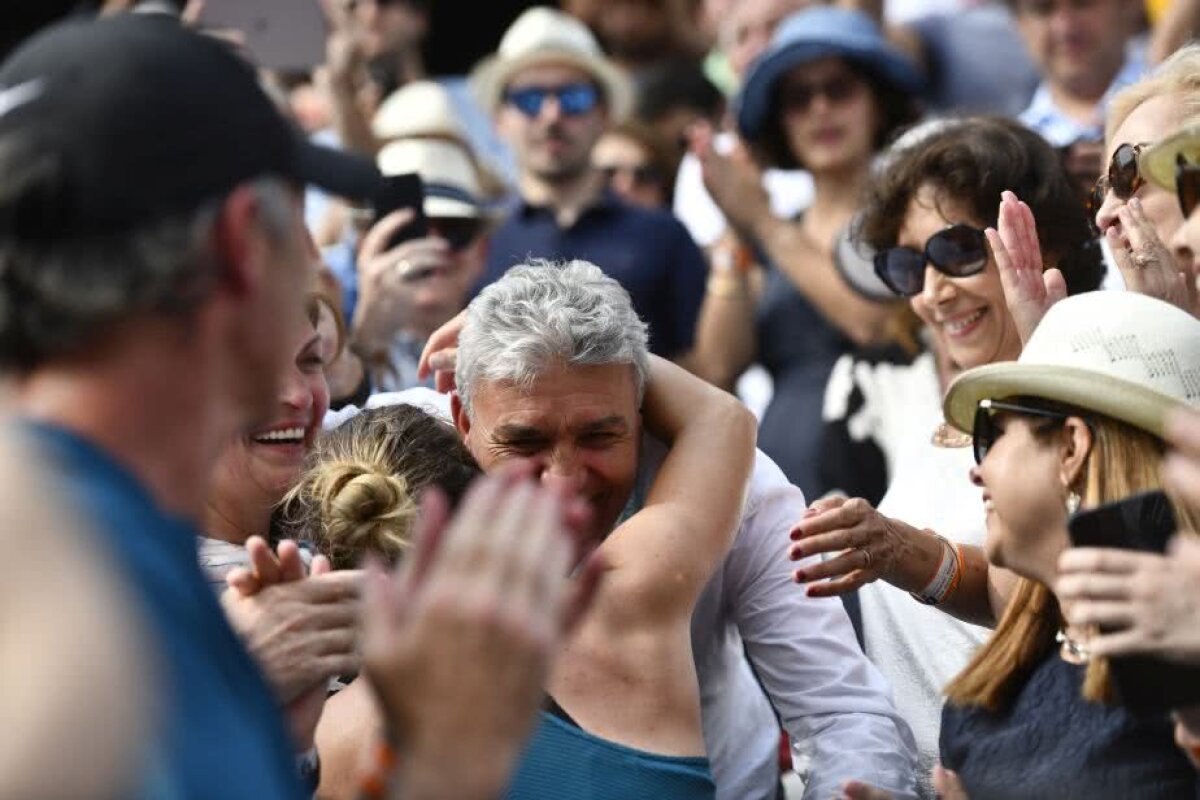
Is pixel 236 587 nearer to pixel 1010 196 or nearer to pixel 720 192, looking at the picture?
pixel 1010 196

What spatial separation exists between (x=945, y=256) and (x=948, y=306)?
0.12m

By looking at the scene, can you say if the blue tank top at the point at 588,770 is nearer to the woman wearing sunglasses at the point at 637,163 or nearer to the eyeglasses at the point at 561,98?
the eyeglasses at the point at 561,98

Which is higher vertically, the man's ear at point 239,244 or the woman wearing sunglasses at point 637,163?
the man's ear at point 239,244

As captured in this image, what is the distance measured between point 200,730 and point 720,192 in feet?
15.0

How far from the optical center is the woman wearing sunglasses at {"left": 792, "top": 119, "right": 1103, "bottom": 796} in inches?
149

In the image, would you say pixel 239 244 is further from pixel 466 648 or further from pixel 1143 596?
pixel 1143 596

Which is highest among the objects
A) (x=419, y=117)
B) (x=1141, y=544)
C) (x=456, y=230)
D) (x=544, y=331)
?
(x=1141, y=544)

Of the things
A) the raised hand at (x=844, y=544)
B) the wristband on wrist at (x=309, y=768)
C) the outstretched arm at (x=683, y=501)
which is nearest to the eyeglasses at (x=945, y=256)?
the outstretched arm at (x=683, y=501)

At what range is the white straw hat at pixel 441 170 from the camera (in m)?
6.06

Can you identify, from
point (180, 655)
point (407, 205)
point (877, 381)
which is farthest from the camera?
point (407, 205)

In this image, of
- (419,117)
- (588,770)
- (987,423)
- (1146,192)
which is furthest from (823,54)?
(588,770)

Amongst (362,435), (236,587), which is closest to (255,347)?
(236,587)

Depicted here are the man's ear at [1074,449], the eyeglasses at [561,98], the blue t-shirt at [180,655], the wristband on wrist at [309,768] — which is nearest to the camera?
the blue t-shirt at [180,655]

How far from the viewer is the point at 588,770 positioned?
289 centimetres
